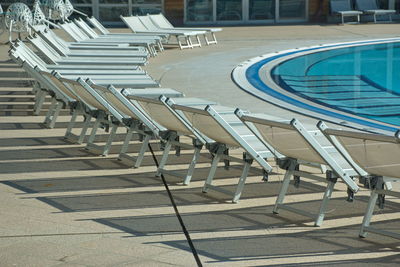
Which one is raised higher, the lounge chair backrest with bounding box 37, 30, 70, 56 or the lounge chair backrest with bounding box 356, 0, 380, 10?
the lounge chair backrest with bounding box 37, 30, 70, 56

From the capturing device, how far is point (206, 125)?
19.8 feet

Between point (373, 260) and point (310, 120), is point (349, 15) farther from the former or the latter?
point (373, 260)

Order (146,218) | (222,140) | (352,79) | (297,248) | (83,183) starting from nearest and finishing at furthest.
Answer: (297,248)
(146,218)
(222,140)
(83,183)
(352,79)

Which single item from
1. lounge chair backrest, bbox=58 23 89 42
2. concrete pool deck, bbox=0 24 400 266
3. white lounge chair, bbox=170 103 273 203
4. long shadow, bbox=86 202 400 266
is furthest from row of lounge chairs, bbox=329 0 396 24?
long shadow, bbox=86 202 400 266

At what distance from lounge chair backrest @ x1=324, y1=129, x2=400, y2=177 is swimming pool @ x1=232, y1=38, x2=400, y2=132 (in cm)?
376

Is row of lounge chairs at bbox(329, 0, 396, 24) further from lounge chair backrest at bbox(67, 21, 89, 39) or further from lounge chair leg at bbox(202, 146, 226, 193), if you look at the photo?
lounge chair leg at bbox(202, 146, 226, 193)

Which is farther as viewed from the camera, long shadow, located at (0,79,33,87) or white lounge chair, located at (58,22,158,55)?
white lounge chair, located at (58,22,158,55)

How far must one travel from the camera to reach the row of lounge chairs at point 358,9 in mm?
23489

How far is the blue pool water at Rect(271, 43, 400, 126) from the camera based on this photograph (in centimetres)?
1129

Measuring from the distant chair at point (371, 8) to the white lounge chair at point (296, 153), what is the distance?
1844cm

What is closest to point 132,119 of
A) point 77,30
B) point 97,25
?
point 77,30

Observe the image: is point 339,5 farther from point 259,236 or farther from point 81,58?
point 259,236

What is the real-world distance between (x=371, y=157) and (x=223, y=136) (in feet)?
4.68

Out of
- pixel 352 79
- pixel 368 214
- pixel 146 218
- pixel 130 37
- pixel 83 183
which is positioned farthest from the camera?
pixel 130 37
